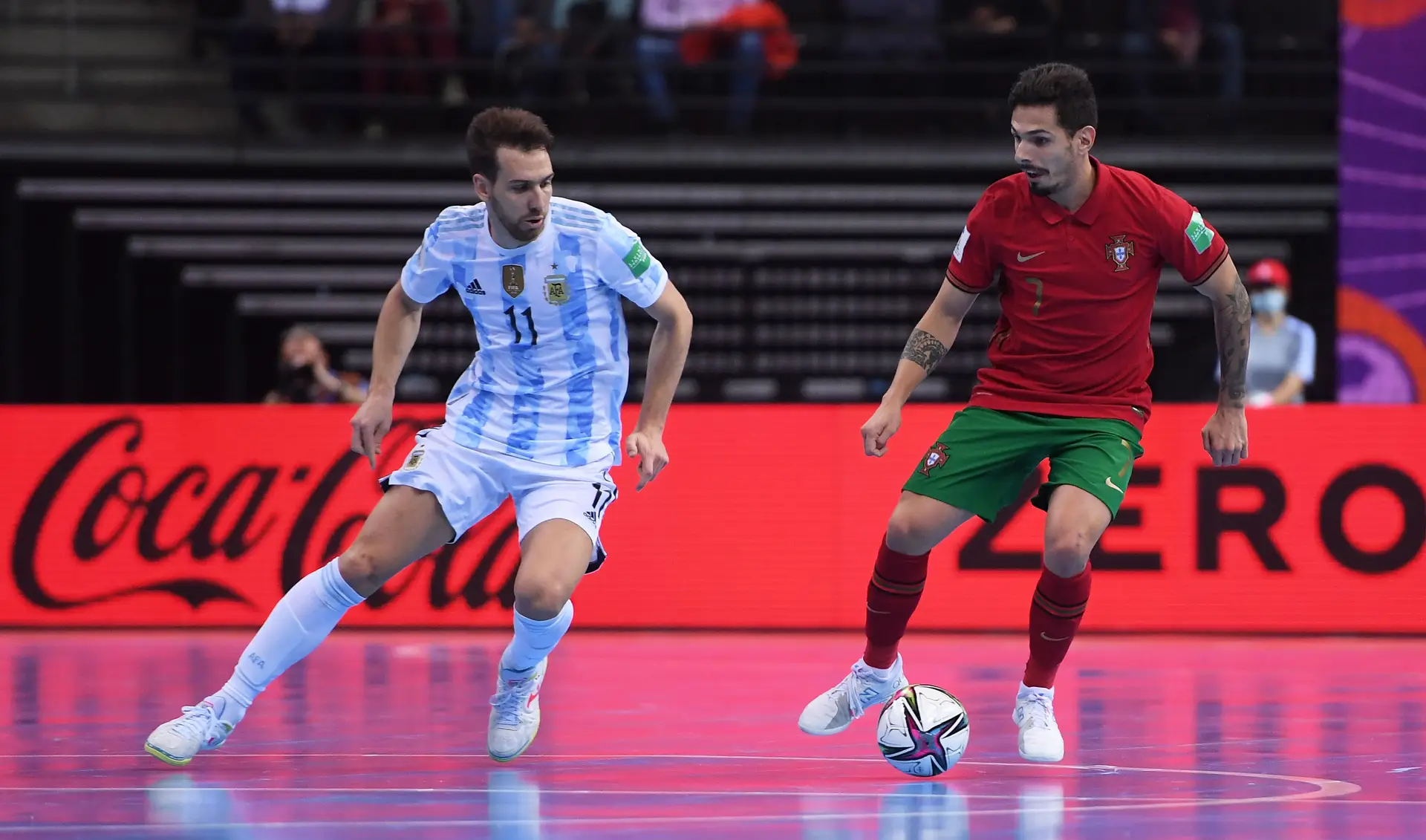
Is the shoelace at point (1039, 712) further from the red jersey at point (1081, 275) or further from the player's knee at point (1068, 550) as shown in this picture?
the red jersey at point (1081, 275)

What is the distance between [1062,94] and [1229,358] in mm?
990

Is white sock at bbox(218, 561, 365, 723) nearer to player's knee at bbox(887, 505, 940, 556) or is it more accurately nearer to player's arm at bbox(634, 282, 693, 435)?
player's arm at bbox(634, 282, 693, 435)

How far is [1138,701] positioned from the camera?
7.46 metres

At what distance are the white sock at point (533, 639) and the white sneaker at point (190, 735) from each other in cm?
87

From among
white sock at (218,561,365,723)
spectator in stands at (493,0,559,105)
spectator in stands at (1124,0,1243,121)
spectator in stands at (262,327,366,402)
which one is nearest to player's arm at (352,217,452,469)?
white sock at (218,561,365,723)

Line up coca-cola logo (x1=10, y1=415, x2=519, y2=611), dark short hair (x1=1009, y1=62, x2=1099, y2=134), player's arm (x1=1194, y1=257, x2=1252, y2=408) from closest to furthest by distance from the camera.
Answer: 1. dark short hair (x1=1009, y1=62, x2=1099, y2=134)
2. player's arm (x1=1194, y1=257, x2=1252, y2=408)
3. coca-cola logo (x1=10, y1=415, x2=519, y2=611)

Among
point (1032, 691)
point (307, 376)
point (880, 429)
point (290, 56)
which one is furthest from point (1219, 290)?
point (290, 56)

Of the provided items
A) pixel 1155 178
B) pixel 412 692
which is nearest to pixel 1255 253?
pixel 1155 178

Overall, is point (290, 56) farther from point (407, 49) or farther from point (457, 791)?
point (457, 791)

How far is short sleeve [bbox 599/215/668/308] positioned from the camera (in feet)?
19.3

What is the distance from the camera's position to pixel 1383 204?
1234 cm

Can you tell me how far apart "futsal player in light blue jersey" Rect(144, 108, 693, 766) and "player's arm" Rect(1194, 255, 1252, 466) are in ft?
5.39

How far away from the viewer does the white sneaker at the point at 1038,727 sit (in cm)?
562

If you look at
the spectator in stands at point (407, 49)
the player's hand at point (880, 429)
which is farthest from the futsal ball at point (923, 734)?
the spectator in stands at point (407, 49)
